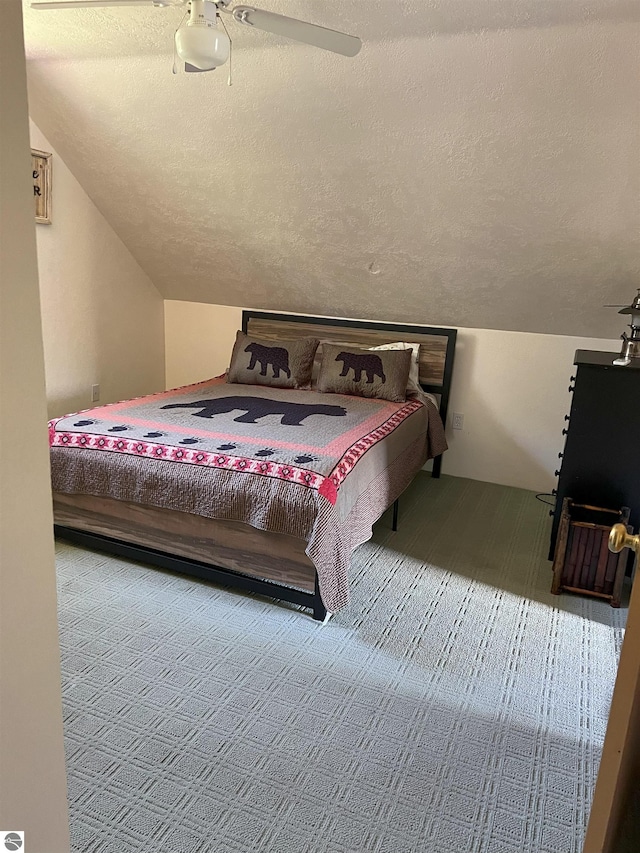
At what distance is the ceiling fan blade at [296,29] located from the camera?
5.75 ft

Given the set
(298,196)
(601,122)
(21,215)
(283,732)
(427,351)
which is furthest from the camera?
(427,351)

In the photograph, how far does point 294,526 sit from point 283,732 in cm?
71

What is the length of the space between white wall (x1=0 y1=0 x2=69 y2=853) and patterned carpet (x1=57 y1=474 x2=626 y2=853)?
0.81 m

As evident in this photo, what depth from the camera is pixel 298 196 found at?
3350mm

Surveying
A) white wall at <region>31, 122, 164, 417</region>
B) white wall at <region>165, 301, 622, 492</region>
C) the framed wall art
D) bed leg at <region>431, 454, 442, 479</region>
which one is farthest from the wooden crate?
the framed wall art

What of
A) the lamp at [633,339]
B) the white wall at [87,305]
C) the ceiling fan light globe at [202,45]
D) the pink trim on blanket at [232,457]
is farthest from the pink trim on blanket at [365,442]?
the white wall at [87,305]

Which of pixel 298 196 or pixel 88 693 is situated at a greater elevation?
pixel 298 196

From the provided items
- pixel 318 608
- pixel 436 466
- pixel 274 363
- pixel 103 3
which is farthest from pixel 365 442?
pixel 103 3

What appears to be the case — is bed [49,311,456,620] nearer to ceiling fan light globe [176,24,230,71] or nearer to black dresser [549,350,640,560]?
black dresser [549,350,640,560]

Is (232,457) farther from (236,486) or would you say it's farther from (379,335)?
(379,335)

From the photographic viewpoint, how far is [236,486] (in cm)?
240

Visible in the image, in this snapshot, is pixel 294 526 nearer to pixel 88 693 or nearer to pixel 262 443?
pixel 262 443

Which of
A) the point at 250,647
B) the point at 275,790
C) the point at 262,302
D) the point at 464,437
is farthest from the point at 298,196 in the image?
the point at 275,790

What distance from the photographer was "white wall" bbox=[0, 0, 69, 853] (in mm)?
682
